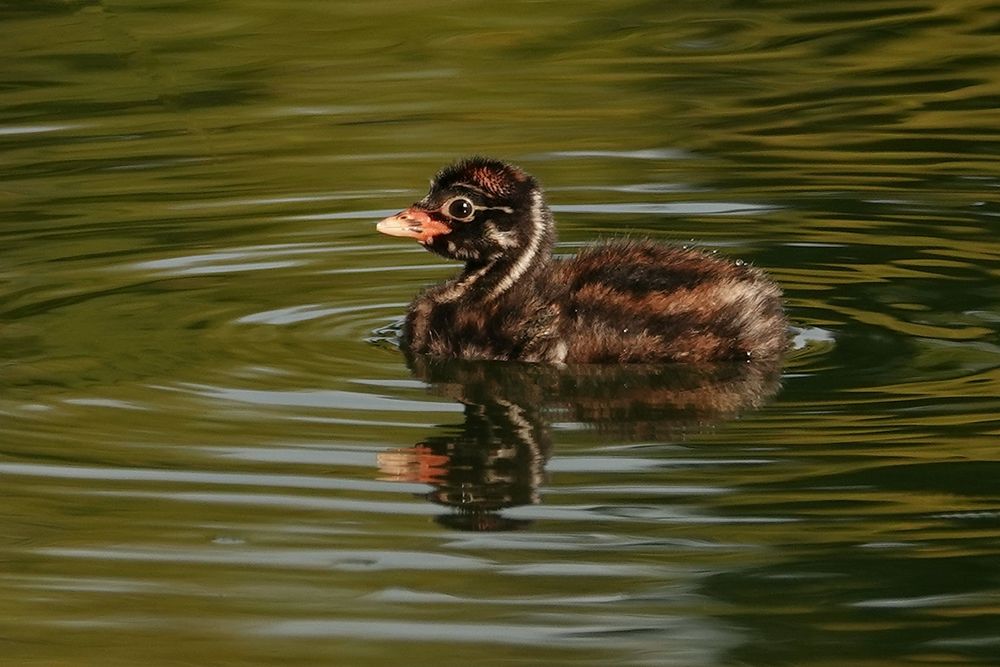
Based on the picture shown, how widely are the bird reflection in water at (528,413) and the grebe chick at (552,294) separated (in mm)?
75

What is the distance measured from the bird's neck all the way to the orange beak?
23 cm

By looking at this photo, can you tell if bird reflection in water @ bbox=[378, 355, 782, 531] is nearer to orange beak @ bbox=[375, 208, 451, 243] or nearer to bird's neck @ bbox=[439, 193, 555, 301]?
bird's neck @ bbox=[439, 193, 555, 301]

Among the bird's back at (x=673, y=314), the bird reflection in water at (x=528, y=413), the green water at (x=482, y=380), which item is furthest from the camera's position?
the bird's back at (x=673, y=314)

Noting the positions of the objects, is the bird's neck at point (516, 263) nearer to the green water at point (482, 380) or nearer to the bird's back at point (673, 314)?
the green water at point (482, 380)

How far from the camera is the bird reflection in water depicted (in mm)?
7605

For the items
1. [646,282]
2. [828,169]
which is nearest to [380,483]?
[646,282]

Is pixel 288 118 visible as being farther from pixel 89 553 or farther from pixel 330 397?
pixel 89 553

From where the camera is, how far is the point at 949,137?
13.8 meters

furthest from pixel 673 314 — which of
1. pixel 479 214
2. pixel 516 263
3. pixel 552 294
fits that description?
pixel 479 214

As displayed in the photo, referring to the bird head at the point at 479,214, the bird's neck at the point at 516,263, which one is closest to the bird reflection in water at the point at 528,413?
the bird's neck at the point at 516,263

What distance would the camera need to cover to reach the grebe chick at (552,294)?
30.0 ft

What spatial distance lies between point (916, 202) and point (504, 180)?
298 centimetres

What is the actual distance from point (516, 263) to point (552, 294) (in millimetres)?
589

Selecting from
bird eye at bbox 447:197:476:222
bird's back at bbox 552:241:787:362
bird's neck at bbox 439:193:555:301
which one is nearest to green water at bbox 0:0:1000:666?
bird's back at bbox 552:241:787:362
